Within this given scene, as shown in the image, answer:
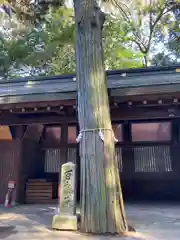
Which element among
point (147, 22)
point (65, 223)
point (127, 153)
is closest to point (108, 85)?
point (127, 153)

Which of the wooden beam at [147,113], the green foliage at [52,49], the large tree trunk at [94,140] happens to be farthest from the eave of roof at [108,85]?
Answer: the green foliage at [52,49]

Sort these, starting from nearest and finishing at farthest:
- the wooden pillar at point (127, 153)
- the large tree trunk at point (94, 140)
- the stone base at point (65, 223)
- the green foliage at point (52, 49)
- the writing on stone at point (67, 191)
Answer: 1. the large tree trunk at point (94, 140)
2. the stone base at point (65, 223)
3. the writing on stone at point (67, 191)
4. the wooden pillar at point (127, 153)
5. the green foliage at point (52, 49)

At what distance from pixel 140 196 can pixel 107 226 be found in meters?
3.95

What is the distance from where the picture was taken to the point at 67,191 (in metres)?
4.03

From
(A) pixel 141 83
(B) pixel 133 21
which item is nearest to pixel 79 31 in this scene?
(A) pixel 141 83

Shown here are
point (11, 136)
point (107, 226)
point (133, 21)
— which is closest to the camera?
point (107, 226)

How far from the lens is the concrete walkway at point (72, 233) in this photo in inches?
137

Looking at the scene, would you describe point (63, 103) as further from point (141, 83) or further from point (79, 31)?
point (141, 83)

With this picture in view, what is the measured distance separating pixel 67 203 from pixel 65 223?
30cm

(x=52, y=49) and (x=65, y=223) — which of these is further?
(x=52, y=49)

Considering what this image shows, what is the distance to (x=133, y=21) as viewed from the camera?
12.4 meters

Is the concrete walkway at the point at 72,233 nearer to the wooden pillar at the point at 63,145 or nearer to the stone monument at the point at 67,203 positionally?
the stone monument at the point at 67,203

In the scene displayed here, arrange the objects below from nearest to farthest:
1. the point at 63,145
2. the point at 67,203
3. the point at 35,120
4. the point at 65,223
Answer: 1. the point at 65,223
2. the point at 67,203
3. the point at 35,120
4. the point at 63,145

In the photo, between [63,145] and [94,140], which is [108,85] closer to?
[63,145]
